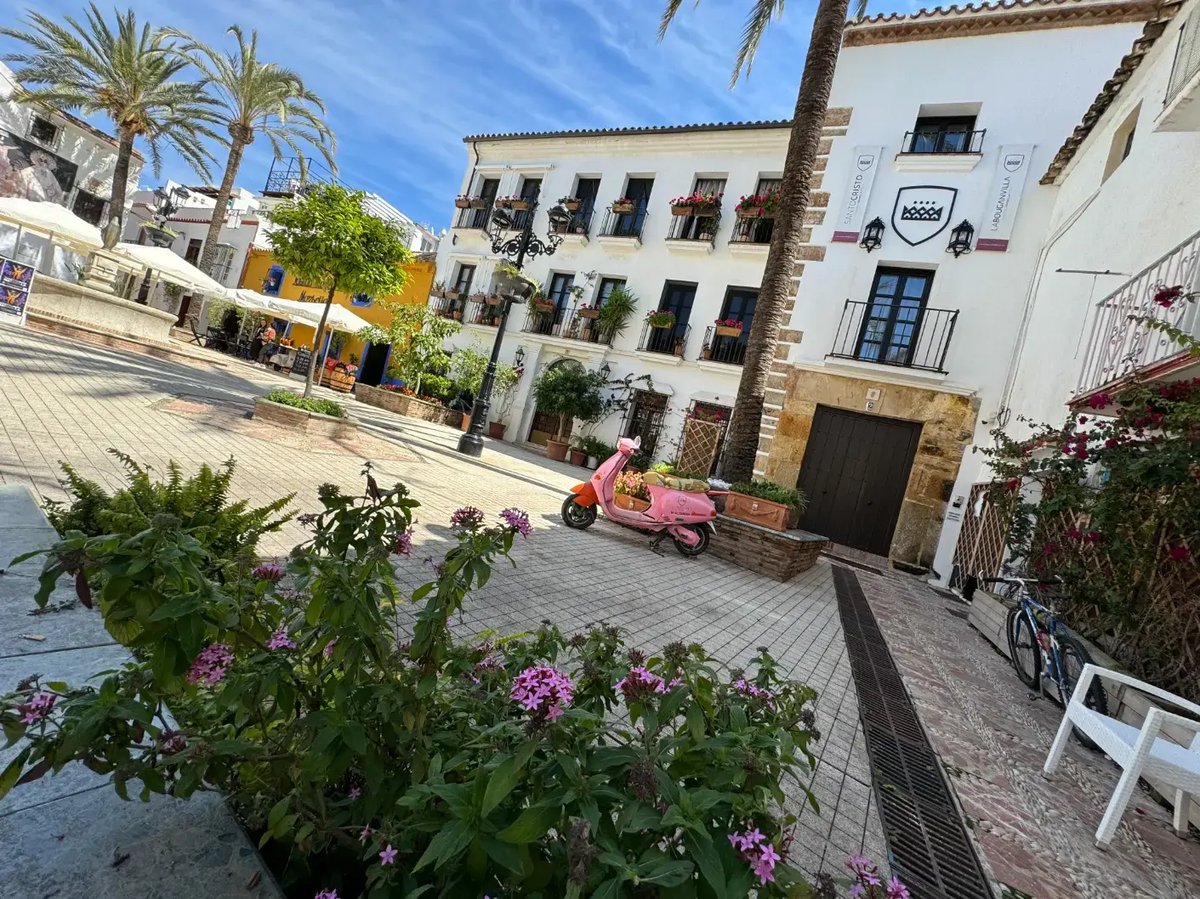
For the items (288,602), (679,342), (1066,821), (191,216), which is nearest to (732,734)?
(288,602)

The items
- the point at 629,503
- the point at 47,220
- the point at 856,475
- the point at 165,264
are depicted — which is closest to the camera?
the point at 629,503

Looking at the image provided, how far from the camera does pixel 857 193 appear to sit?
11.1m

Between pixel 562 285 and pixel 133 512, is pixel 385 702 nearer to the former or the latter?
pixel 133 512

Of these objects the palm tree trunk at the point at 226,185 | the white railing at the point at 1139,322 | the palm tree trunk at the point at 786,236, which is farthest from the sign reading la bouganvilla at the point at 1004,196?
the palm tree trunk at the point at 226,185

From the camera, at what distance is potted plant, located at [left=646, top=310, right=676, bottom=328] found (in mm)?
16859

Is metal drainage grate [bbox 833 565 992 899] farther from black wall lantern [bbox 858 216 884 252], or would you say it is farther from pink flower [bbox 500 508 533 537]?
black wall lantern [bbox 858 216 884 252]

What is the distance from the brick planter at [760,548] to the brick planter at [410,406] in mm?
12368

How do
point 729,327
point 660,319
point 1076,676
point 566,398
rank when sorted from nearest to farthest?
point 1076,676, point 729,327, point 660,319, point 566,398

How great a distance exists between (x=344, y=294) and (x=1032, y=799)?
70.6 ft

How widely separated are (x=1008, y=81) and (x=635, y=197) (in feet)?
34.0

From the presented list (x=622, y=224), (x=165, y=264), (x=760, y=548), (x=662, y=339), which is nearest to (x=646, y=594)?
(x=760, y=548)

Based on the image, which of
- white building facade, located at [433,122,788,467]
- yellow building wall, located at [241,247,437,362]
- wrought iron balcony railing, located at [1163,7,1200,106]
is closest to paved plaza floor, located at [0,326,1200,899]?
wrought iron balcony railing, located at [1163,7,1200,106]

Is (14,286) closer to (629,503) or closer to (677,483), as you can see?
(629,503)

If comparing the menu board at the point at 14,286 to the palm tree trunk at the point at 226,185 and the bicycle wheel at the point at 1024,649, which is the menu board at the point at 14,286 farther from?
the bicycle wheel at the point at 1024,649
